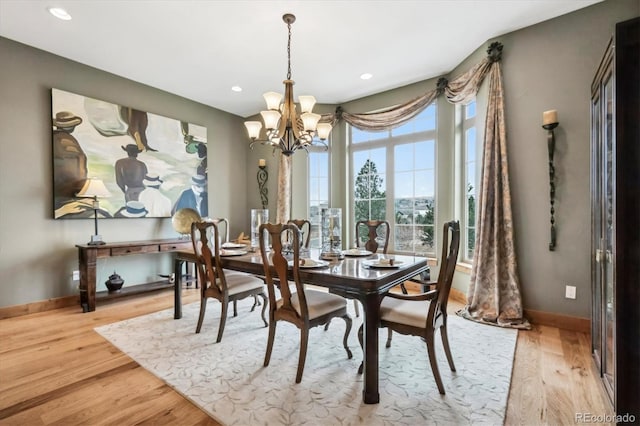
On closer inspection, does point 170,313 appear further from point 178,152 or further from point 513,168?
point 513,168

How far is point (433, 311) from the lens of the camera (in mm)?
1802

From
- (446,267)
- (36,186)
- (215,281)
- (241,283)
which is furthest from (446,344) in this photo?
(36,186)

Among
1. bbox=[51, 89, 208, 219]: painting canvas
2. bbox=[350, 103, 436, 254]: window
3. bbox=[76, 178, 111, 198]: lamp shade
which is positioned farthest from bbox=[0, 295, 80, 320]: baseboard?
bbox=[350, 103, 436, 254]: window

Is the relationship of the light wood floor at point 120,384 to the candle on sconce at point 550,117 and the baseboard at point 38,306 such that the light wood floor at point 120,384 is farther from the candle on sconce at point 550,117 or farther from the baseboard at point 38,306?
the candle on sconce at point 550,117

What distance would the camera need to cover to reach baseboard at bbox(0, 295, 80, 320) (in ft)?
10.2

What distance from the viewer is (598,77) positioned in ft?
6.31

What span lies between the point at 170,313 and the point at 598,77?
4.19m

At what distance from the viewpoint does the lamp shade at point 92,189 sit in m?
3.42

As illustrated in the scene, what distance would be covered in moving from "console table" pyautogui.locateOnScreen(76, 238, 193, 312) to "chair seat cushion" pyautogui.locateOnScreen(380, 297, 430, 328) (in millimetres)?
3098

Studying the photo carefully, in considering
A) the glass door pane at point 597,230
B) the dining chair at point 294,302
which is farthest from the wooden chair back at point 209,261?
the glass door pane at point 597,230

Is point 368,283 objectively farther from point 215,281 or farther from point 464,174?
point 464,174

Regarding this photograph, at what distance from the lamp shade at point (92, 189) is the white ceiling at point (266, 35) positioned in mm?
1413

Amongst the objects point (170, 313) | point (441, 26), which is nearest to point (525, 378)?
point (441, 26)

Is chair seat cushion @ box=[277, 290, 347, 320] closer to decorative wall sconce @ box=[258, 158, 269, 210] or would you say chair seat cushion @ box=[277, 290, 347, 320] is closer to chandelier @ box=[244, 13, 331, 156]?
chandelier @ box=[244, 13, 331, 156]
